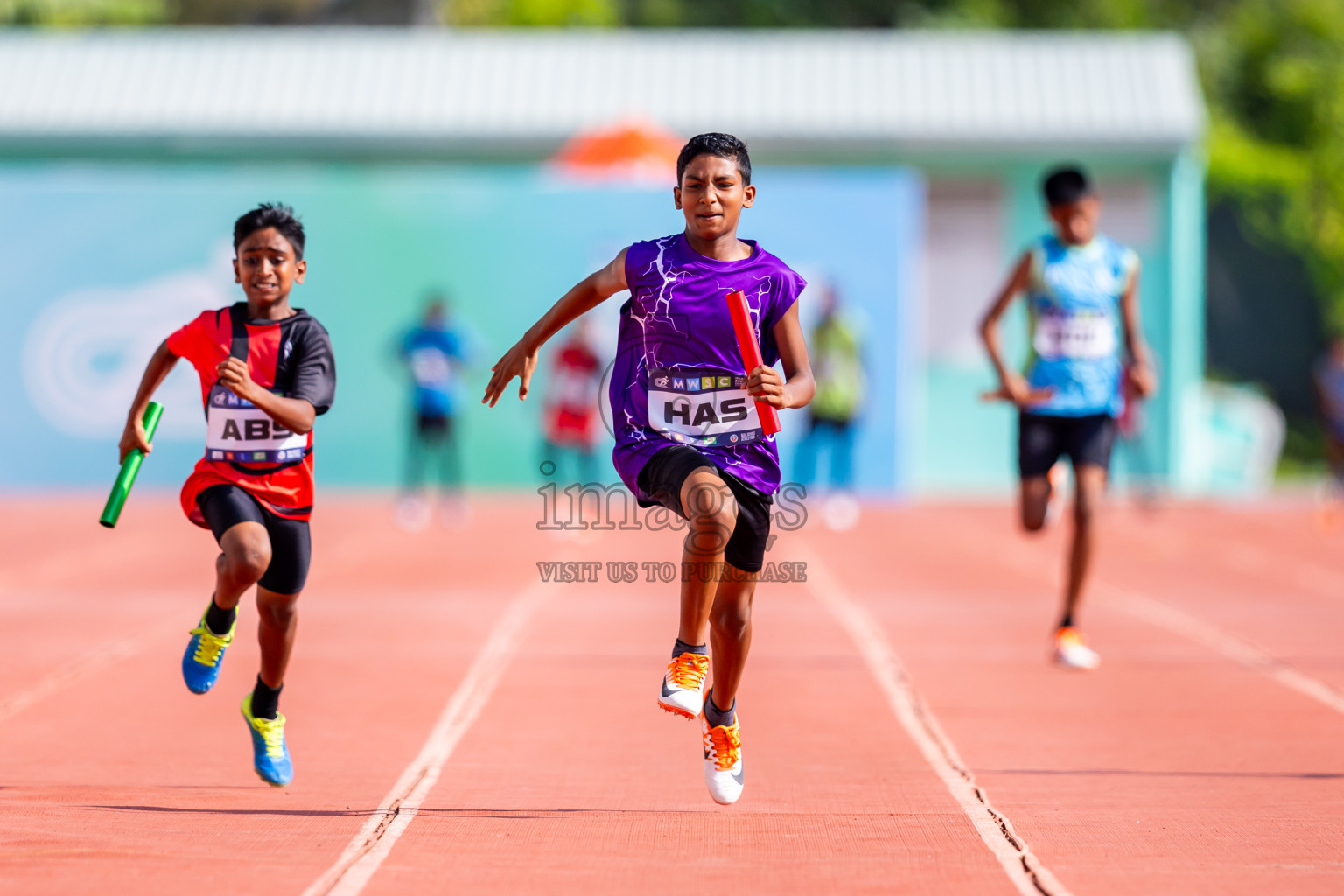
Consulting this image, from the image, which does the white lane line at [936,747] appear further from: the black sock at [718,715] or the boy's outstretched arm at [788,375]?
the boy's outstretched arm at [788,375]

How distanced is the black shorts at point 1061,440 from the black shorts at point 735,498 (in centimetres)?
339

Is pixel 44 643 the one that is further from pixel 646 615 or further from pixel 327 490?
pixel 327 490

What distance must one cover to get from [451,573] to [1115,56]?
47.3 ft

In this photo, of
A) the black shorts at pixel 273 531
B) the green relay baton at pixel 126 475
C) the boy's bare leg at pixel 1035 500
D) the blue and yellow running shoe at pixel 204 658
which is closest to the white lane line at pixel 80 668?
the blue and yellow running shoe at pixel 204 658

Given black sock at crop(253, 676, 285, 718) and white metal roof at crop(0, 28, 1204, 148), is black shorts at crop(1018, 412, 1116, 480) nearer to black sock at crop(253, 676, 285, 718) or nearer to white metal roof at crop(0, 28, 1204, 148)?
black sock at crop(253, 676, 285, 718)

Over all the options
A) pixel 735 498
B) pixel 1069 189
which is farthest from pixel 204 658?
pixel 1069 189

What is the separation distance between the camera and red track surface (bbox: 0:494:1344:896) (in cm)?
462

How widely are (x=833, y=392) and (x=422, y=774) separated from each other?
1215 centimetres

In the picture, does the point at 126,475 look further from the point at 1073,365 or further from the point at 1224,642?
the point at 1224,642

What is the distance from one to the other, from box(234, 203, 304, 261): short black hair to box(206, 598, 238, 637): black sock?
44.4 inches

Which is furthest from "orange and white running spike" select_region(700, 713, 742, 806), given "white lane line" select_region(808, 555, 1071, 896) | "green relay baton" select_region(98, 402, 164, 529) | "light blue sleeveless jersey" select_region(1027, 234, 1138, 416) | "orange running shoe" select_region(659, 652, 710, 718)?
"light blue sleeveless jersey" select_region(1027, 234, 1138, 416)

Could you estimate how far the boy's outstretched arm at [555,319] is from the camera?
5270mm

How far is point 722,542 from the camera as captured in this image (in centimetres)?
502

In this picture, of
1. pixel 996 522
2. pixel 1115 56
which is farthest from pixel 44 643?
pixel 1115 56
